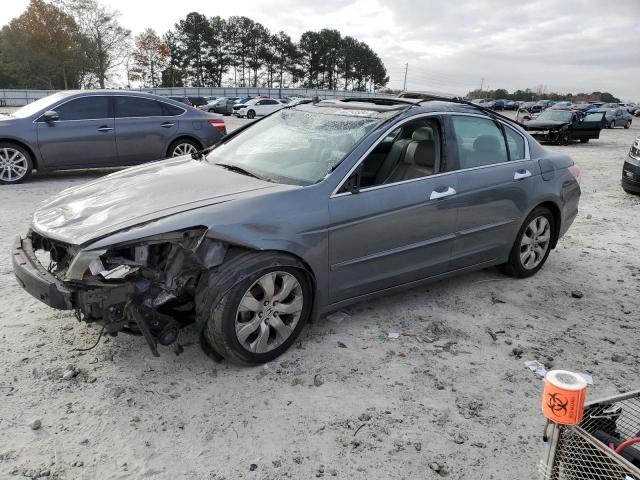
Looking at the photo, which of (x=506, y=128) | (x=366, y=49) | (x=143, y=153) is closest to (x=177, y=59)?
(x=366, y=49)

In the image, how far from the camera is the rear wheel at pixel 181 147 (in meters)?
9.62

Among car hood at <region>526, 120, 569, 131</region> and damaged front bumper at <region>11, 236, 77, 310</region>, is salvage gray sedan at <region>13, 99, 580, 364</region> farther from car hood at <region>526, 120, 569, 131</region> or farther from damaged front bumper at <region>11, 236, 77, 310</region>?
car hood at <region>526, 120, 569, 131</region>

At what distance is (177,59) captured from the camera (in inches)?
2881

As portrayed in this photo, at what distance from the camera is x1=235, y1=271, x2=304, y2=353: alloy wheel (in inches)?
128

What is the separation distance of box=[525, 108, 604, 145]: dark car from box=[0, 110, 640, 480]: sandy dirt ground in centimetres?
1689

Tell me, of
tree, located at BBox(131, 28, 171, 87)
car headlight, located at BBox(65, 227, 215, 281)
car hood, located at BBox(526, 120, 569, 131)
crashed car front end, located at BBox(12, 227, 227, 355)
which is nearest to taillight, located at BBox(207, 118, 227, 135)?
crashed car front end, located at BBox(12, 227, 227, 355)

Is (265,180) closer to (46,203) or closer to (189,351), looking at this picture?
(189,351)

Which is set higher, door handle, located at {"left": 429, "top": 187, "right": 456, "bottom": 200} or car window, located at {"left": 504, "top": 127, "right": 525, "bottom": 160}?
car window, located at {"left": 504, "top": 127, "right": 525, "bottom": 160}

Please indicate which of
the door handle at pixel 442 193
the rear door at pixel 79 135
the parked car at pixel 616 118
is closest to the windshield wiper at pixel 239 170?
the door handle at pixel 442 193

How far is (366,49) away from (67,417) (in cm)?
10403

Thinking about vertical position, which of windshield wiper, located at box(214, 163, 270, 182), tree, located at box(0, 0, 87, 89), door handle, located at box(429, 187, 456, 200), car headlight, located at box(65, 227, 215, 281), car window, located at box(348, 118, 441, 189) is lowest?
car headlight, located at box(65, 227, 215, 281)

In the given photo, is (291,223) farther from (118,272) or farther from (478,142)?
(478,142)

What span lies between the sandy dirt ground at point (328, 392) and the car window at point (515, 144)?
128 cm

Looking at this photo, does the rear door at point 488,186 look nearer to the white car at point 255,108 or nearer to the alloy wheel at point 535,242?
the alloy wheel at point 535,242
